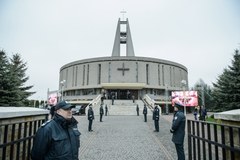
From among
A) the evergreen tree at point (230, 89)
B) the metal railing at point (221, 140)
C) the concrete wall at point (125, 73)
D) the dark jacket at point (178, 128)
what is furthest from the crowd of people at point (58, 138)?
the concrete wall at point (125, 73)

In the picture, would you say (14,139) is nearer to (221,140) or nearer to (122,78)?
(221,140)

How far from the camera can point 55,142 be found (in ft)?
8.27

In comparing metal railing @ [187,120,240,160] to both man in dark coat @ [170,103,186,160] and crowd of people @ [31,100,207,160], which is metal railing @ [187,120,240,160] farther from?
crowd of people @ [31,100,207,160]

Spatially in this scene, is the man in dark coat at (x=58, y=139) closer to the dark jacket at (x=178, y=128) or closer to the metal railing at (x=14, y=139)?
the metal railing at (x=14, y=139)

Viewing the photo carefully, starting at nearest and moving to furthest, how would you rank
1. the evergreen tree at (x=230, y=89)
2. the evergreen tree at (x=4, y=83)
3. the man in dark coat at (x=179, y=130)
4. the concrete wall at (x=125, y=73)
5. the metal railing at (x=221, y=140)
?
the metal railing at (x=221, y=140), the man in dark coat at (x=179, y=130), the evergreen tree at (x=4, y=83), the evergreen tree at (x=230, y=89), the concrete wall at (x=125, y=73)

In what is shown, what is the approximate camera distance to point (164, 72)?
5544cm

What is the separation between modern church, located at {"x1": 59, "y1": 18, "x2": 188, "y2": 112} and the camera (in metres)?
49.5

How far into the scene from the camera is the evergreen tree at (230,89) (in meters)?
17.5

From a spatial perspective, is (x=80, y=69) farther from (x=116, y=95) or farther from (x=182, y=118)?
(x=182, y=118)

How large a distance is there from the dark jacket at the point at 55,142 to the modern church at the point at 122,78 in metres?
43.6

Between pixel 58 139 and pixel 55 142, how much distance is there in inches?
2.1

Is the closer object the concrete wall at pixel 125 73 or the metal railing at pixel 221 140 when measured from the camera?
the metal railing at pixel 221 140

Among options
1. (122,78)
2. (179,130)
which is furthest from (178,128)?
(122,78)

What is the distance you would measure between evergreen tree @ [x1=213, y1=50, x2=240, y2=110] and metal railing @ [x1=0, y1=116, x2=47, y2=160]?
18.1 m
